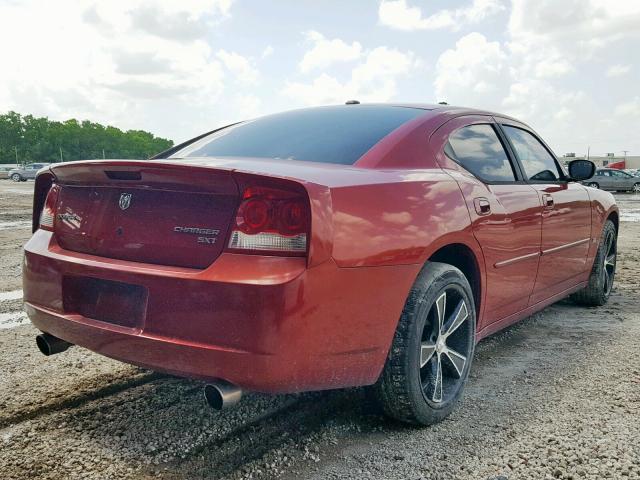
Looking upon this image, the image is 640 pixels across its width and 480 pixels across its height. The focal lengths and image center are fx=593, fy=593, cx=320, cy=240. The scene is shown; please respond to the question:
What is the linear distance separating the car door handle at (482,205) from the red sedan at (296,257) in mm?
11

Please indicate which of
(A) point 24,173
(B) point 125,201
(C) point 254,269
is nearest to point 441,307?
(C) point 254,269

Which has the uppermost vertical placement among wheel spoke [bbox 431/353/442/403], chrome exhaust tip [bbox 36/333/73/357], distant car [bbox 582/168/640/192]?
chrome exhaust tip [bbox 36/333/73/357]

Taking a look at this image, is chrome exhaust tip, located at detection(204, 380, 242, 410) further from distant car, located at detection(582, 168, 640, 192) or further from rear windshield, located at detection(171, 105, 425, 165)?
distant car, located at detection(582, 168, 640, 192)

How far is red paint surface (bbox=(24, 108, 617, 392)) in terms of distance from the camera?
210 cm

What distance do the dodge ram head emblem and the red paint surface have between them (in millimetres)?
40

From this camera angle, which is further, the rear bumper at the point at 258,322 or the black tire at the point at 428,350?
the black tire at the point at 428,350

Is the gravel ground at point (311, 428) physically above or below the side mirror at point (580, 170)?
below

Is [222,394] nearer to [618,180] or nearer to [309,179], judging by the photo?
[309,179]

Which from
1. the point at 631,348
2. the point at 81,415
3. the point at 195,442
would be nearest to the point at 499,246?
the point at 631,348

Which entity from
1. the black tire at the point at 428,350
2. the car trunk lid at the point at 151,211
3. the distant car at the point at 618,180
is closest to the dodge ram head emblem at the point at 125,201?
the car trunk lid at the point at 151,211

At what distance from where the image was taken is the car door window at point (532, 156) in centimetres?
388

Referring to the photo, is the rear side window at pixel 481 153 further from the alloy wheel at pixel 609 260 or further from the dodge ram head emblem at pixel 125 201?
the alloy wheel at pixel 609 260

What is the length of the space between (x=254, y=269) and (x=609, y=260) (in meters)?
4.33

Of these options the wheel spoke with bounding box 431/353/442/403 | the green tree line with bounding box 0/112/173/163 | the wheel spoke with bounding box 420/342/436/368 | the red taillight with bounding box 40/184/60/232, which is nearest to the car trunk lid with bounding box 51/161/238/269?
the red taillight with bounding box 40/184/60/232
